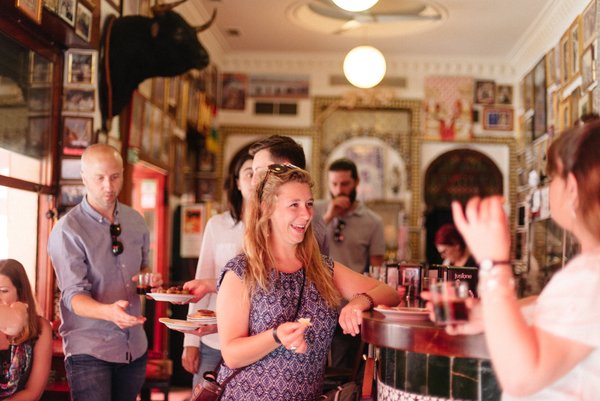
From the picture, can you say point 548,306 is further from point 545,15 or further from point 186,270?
point 545,15

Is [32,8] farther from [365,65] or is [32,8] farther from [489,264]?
[365,65]

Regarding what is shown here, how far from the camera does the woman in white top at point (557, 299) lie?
1627 mm

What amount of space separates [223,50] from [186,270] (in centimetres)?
377

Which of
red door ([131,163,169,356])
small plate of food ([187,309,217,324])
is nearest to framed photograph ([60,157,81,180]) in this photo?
small plate of food ([187,309,217,324])

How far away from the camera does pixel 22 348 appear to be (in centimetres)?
337

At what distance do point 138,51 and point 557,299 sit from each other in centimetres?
445

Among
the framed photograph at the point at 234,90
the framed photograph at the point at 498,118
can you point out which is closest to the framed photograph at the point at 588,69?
the framed photograph at the point at 498,118

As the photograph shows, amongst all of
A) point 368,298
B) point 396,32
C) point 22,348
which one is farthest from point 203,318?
point 396,32

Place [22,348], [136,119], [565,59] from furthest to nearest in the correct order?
1. [565,59]
2. [136,119]
3. [22,348]

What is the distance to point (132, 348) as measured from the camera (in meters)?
3.59

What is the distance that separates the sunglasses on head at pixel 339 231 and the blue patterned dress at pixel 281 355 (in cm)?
324

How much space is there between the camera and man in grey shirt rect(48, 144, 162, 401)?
3363 mm

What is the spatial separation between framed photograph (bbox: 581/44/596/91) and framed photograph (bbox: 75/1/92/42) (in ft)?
14.0

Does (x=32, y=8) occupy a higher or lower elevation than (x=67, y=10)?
lower
